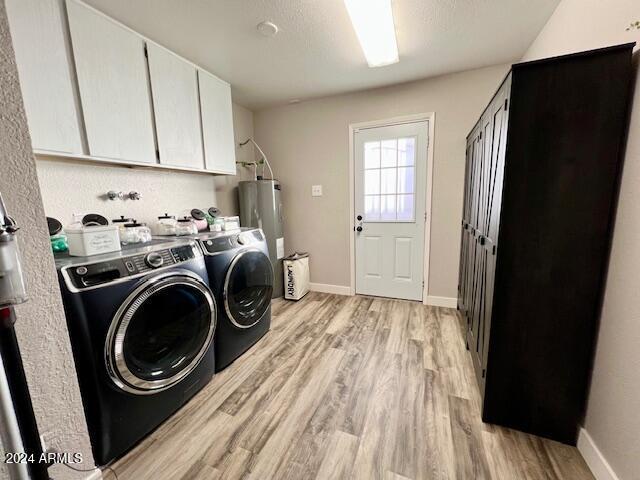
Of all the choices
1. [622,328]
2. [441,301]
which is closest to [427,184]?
[441,301]

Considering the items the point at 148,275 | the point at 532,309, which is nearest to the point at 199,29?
the point at 148,275

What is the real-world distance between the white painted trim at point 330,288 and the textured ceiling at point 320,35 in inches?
89.8

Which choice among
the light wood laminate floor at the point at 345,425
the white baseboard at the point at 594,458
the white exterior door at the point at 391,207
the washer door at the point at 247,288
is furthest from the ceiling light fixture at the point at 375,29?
the white baseboard at the point at 594,458

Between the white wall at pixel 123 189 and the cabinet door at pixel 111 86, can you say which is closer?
the cabinet door at pixel 111 86

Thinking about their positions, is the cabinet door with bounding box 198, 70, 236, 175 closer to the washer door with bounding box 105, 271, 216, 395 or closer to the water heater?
the water heater

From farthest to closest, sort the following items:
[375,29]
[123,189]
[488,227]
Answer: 1. [123,189]
2. [375,29]
3. [488,227]

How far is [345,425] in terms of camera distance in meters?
1.43

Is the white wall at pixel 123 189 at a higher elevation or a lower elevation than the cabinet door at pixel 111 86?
lower

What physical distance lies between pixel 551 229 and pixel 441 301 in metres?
1.89

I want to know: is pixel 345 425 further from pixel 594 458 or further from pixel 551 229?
pixel 551 229

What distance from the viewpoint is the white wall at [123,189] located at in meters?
1.66

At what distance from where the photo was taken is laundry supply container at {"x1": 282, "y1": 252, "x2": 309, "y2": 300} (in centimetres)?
318

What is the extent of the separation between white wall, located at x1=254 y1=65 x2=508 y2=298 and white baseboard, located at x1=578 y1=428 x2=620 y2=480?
168 centimetres

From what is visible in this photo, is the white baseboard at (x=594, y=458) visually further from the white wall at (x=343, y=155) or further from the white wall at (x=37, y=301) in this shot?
the white wall at (x=37, y=301)
